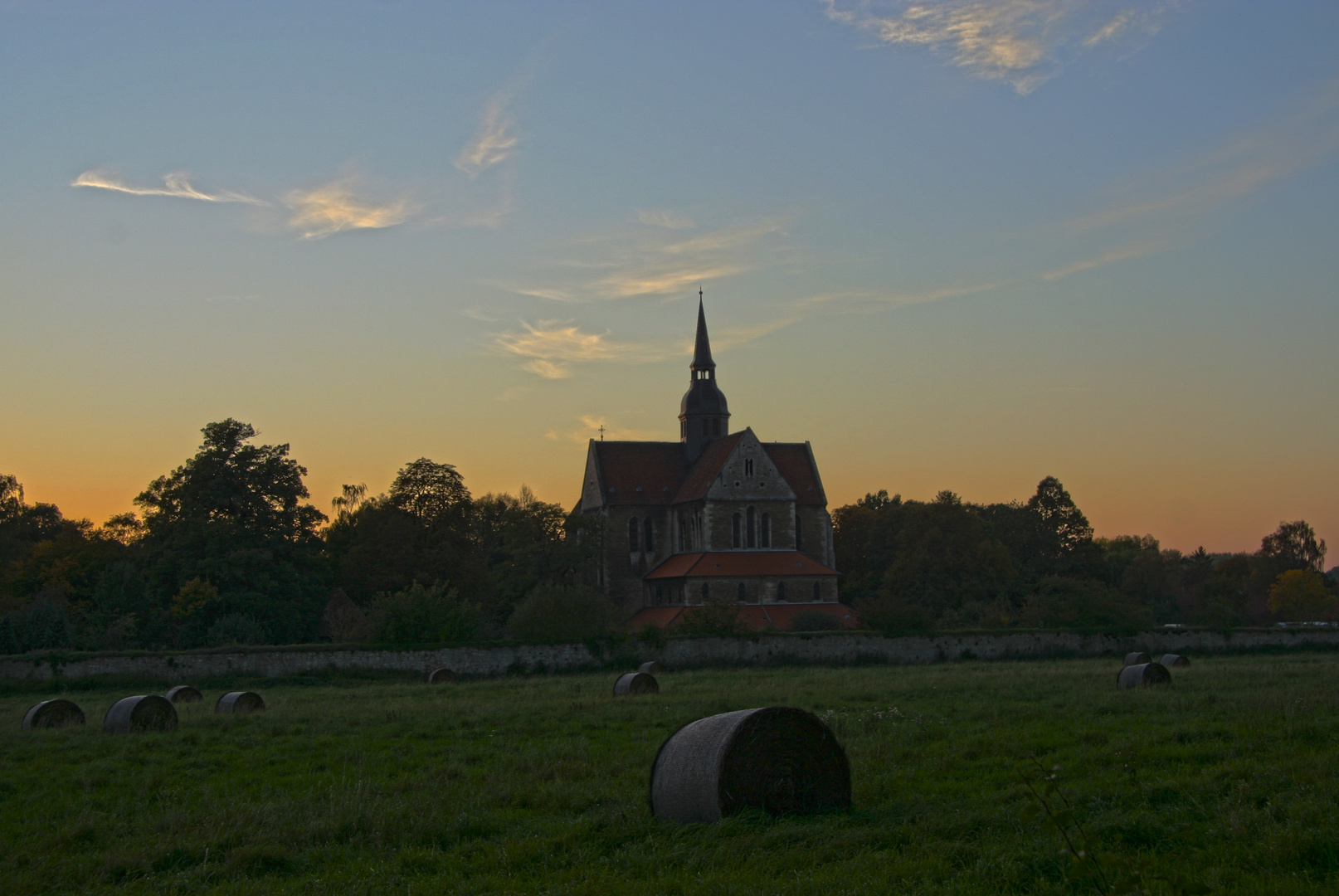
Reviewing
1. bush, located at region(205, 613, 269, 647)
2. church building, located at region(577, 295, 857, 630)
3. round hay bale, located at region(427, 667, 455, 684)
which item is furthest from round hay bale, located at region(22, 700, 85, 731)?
church building, located at region(577, 295, 857, 630)

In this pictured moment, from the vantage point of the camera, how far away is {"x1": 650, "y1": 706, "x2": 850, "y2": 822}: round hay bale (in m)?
9.91

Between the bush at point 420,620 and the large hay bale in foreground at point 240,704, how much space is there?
622 inches

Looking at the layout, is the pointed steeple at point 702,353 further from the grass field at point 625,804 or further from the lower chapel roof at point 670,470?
the grass field at point 625,804

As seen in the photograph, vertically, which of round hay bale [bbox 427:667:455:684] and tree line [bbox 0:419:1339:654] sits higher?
tree line [bbox 0:419:1339:654]

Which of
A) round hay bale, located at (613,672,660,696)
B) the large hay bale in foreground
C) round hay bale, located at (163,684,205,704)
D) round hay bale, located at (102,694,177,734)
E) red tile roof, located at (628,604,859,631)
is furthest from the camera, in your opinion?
red tile roof, located at (628,604,859,631)

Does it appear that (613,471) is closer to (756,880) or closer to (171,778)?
(171,778)

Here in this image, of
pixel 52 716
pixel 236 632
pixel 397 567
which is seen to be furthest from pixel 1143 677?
pixel 397 567

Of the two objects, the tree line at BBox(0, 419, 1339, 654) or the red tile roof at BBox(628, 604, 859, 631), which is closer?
the tree line at BBox(0, 419, 1339, 654)

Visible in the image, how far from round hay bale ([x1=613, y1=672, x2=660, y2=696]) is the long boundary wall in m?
11.7

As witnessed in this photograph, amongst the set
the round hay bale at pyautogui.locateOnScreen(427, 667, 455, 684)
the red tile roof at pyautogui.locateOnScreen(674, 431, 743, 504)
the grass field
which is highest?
the red tile roof at pyautogui.locateOnScreen(674, 431, 743, 504)

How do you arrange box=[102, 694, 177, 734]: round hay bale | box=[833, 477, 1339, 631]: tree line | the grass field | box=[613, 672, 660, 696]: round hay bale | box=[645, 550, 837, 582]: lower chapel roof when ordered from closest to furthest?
1. the grass field
2. box=[102, 694, 177, 734]: round hay bale
3. box=[613, 672, 660, 696]: round hay bale
4. box=[833, 477, 1339, 631]: tree line
5. box=[645, 550, 837, 582]: lower chapel roof

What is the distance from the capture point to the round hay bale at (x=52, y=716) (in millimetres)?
19734

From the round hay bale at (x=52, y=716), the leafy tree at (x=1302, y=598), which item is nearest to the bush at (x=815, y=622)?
the round hay bale at (x=52, y=716)

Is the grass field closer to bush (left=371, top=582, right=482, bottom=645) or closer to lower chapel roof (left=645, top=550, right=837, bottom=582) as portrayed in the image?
bush (left=371, top=582, right=482, bottom=645)
